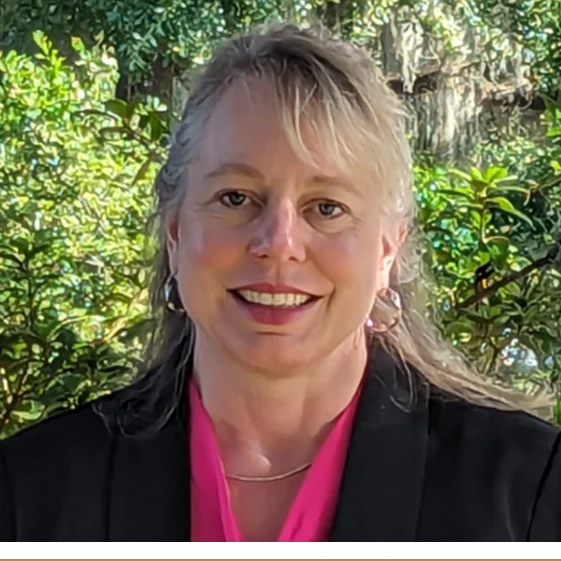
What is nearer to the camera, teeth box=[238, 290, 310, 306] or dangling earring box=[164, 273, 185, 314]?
teeth box=[238, 290, 310, 306]

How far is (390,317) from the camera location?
1.20 meters

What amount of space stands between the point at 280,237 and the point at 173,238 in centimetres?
16

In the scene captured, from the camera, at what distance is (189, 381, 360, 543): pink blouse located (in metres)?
1.07

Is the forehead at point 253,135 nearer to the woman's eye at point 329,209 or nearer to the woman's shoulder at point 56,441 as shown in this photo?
the woman's eye at point 329,209

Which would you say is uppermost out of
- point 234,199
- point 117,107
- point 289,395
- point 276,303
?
point 117,107

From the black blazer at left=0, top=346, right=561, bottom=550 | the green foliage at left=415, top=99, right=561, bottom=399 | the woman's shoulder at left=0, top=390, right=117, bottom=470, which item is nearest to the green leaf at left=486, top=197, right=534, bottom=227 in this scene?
the green foliage at left=415, top=99, right=561, bottom=399

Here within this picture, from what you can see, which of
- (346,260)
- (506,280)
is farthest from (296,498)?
(506,280)

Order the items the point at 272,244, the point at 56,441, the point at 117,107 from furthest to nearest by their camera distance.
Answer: the point at 117,107, the point at 56,441, the point at 272,244

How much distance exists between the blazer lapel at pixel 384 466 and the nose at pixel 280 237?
20 cm

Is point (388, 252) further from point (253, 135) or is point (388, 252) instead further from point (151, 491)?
point (151, 491)

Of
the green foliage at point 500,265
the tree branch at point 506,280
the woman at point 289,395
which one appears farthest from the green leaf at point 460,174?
the woman at point 289,395

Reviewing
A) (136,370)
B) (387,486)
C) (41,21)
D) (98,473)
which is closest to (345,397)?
(387,486)

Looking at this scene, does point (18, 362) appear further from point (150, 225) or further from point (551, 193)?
point (551, 193)

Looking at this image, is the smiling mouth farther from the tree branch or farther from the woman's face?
the tree branch
